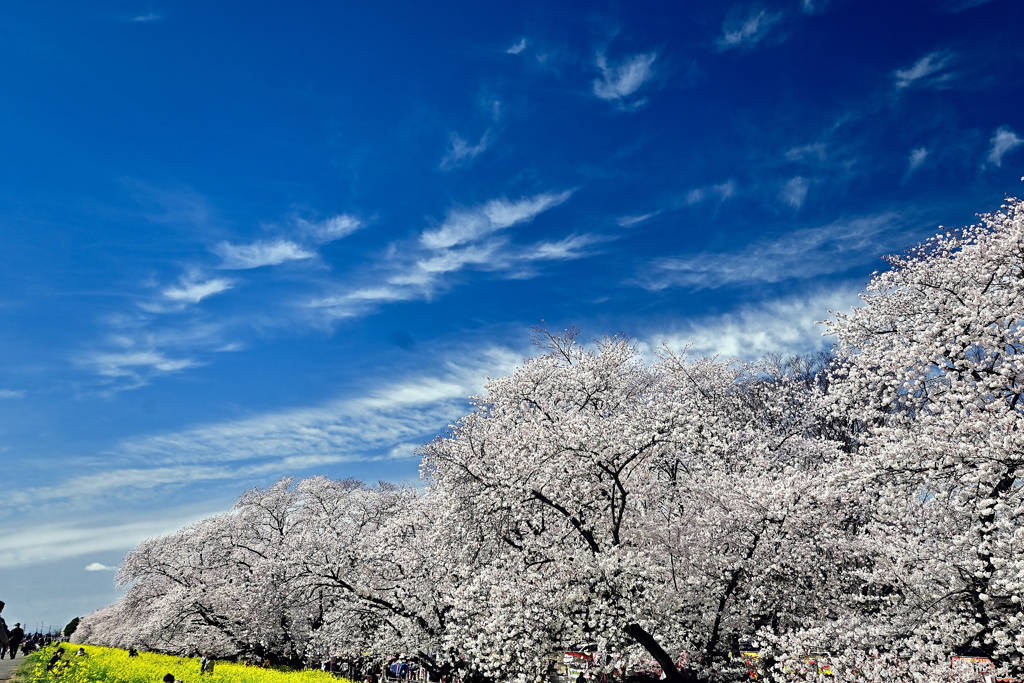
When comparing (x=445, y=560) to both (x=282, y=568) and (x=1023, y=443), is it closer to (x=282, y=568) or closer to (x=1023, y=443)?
(x=282, y=568)

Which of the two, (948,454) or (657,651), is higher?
(948,454)

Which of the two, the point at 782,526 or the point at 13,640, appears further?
the point at 13,640

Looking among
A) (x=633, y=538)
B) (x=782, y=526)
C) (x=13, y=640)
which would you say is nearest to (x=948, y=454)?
(x=782, y=526)

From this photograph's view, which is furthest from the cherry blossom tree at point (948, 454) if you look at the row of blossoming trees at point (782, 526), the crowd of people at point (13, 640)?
the crowd of people at point (13, 640)

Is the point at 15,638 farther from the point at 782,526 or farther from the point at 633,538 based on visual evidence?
the point at 782,526

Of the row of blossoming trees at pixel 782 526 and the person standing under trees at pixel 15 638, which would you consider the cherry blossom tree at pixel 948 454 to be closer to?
the row of blossoming trees at pixel 782 526

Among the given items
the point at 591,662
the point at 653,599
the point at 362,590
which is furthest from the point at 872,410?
the point at 362,590

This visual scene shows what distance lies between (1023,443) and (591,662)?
435 inches

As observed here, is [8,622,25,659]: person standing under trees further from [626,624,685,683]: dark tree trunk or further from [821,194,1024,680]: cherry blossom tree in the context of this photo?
[821,194,1024,680]: cherry blossom tree

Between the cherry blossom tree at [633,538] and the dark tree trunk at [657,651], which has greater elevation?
the cherry blossom tree at [633,538]

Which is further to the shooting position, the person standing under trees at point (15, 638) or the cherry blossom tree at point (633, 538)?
the person standing under trees at point (15, 638)

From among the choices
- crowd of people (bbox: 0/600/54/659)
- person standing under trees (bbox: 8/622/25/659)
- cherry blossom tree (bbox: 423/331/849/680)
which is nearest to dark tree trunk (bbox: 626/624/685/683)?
cherry blossom tree (bbox: 423/331/849/680)

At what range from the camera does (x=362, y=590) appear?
81.3 feet

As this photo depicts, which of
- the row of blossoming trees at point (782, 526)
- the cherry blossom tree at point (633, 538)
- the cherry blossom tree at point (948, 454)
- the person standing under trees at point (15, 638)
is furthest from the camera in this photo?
the person standing under trees at point (15, 638)
